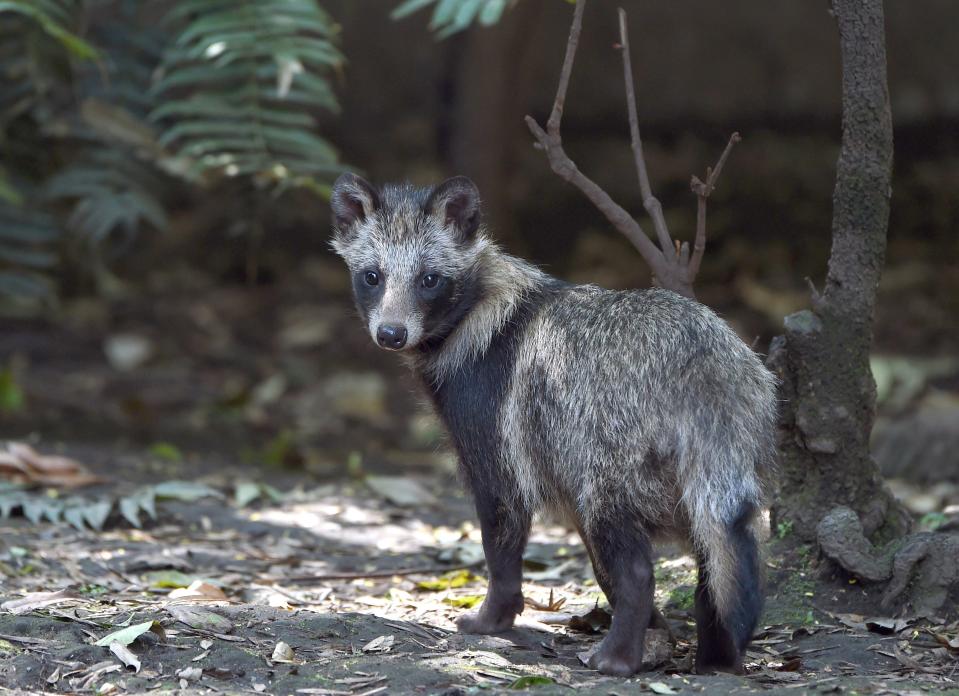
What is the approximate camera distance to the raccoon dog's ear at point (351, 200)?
5578 millimetres

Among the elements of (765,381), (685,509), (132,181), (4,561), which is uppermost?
(132,181)

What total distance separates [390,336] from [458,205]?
2.53 ft

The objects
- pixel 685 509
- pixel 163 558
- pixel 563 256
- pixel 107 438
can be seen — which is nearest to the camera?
pixel 685 509

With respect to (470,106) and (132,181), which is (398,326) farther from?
(470,106)

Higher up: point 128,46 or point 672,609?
point 128,46

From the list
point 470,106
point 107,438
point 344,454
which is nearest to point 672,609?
point 344,454

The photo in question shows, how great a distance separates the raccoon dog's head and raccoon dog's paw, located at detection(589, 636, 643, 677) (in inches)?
59.2

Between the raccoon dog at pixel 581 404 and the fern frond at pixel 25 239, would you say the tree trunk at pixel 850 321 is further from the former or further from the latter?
the fern frond at pixel 25 239

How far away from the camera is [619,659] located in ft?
15.0

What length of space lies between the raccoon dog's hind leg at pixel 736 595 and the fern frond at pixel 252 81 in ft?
12.6

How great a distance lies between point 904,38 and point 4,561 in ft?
32.4

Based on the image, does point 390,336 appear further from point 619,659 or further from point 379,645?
point 619,659

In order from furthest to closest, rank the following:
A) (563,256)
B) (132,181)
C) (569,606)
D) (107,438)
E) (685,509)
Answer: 1. (563,256)
2. (107,438)
3. (132,181)
4. (569,606)
5. (685,509)

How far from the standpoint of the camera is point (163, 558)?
605cm
